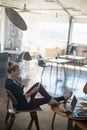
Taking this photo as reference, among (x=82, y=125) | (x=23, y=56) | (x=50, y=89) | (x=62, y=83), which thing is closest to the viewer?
(x=82, y=125)

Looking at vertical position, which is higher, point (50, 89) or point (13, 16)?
point (13, 16)

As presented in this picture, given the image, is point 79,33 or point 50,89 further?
point 79,33

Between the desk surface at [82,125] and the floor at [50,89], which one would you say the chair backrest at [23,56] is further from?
the desk surface at [82,125]

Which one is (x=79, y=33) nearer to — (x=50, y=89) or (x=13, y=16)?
(x=13, y=16)

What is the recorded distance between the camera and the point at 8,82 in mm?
3320

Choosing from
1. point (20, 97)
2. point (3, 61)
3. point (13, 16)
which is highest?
point (13, 16)

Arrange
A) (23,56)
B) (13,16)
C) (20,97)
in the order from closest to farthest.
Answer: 1. (20,97)
2. (13,16)
3. (23,56)

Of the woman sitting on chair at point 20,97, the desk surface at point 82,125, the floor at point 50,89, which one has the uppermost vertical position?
the woman sitting on chair at point 20,97

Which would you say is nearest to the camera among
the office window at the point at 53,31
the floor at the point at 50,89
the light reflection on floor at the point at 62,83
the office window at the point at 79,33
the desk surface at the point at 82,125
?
the desk surface at the point at 82,125

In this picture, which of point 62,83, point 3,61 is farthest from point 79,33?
point 3,61

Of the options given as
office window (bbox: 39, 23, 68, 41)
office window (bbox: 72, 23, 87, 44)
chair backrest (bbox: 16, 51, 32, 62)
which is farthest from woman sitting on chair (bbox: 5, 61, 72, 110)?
office window (bbox: 39, 23, 68, 41)

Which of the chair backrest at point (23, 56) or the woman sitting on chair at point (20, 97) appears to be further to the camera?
the chair backrest at point (23, 56)

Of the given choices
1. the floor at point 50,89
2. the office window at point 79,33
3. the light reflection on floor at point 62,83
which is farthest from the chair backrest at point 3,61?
the office window at point 79,33

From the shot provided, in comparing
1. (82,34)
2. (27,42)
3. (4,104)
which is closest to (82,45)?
(82,34)
